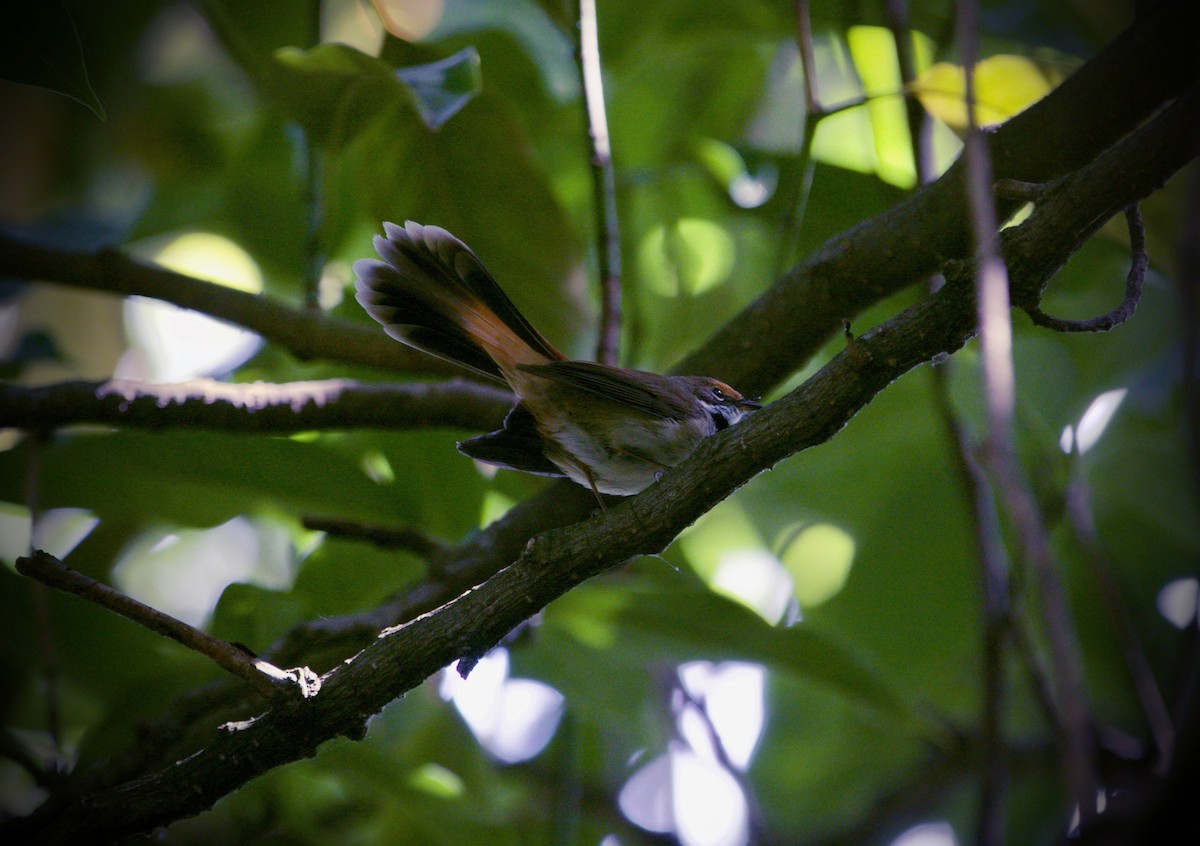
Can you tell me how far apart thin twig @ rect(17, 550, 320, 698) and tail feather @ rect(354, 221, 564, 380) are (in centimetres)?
127

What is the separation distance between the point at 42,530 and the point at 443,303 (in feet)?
5.81

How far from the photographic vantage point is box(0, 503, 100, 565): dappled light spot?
3396 mm

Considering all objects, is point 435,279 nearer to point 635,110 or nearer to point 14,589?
point 635,110

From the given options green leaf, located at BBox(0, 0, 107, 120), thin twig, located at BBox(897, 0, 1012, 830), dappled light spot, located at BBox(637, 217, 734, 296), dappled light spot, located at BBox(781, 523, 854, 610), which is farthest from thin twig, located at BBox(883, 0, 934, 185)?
green leaf, located at BBox(0, 0, 107, 120)

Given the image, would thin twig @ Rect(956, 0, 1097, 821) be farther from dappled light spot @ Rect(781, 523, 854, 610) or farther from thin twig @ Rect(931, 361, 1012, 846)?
dappled light spot @ Rect(781, 523, 854, 610)

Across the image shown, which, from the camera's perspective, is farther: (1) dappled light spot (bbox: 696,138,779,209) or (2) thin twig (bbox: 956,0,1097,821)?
(1) dappled light spot (bbox: 696,138,779,209)

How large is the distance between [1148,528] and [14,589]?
4.60 metres

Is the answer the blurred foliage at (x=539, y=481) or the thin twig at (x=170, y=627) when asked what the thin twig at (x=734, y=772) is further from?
the thin twig at (x=170, y=627)

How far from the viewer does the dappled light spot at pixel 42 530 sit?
134 inches

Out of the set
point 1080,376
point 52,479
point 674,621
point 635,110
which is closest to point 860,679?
point 674,621

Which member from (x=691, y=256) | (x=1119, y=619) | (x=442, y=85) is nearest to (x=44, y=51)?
(x=442, y=85)

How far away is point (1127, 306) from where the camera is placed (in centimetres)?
196

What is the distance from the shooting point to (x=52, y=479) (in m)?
3.23

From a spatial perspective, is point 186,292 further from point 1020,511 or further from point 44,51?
point 1020,511
